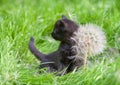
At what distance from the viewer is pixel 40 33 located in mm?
7043

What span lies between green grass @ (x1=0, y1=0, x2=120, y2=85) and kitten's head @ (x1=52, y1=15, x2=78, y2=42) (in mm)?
458

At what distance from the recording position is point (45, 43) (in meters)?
6.92

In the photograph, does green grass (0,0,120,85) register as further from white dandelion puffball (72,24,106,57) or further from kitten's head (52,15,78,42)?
kitten's head (52,15,78,42)

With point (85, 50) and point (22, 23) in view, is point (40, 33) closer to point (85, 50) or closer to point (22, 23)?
point (22, 23)

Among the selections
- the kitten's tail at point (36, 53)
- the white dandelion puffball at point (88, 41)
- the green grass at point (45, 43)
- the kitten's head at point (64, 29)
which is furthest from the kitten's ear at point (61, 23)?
the green grass at point (45, 43)

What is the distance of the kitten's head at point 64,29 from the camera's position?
5.91 meters

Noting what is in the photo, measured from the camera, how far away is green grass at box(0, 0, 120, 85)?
206 inches

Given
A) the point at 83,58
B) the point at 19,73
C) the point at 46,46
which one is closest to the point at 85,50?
the point at 83,58

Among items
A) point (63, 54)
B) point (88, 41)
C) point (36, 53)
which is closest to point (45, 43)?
point (36, 53)

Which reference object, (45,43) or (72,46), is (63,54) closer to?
(72,46)

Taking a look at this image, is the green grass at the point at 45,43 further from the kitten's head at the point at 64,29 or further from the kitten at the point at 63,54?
the kitten's head at the point at 64,29

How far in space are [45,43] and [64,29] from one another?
1.03 m

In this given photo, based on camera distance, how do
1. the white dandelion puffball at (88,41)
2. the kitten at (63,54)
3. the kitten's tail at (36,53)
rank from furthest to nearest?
the kitten's tail at (36,53)
the kitten at (63,54)
the white dandelion puffball at (88,41)

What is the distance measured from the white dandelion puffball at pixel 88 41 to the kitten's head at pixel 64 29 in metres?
0.13
